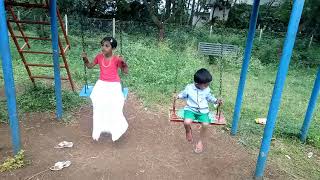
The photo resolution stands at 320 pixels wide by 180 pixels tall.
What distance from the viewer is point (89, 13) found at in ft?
54.3

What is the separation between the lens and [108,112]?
4289 mm

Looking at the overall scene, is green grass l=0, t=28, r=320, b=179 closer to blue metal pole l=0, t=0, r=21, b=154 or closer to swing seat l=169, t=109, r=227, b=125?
swing seat l=169, t=109, r=227, b=125

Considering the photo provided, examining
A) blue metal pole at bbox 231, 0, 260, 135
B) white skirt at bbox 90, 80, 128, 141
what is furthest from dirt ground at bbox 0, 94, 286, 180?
blue metal pole at bbox 231, 0, 260, 135

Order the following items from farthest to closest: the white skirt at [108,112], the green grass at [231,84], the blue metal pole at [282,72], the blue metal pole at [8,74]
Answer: the green grass at [231,84]
the white skirt at [108,112]
the blue metal pole at [8,74]
the blue metal pole at [282,72]

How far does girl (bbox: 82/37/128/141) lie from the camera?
14.1 ft

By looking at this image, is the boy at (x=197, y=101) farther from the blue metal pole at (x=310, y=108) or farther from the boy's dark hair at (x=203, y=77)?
the blue metal pole at (x=310, y=108)

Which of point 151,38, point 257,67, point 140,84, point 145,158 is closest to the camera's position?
point 145,158

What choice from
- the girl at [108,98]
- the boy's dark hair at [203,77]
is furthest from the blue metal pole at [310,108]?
the girl at [108,98]

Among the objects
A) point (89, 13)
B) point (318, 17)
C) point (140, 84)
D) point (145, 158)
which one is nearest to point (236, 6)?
point (318, 17)

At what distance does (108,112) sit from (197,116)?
1152 mm

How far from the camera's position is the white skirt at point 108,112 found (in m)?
4.29

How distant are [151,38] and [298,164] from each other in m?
9.91

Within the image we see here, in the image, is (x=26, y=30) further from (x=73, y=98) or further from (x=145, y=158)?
(x=145, y=158)

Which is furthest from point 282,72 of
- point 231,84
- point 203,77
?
point 231,84
